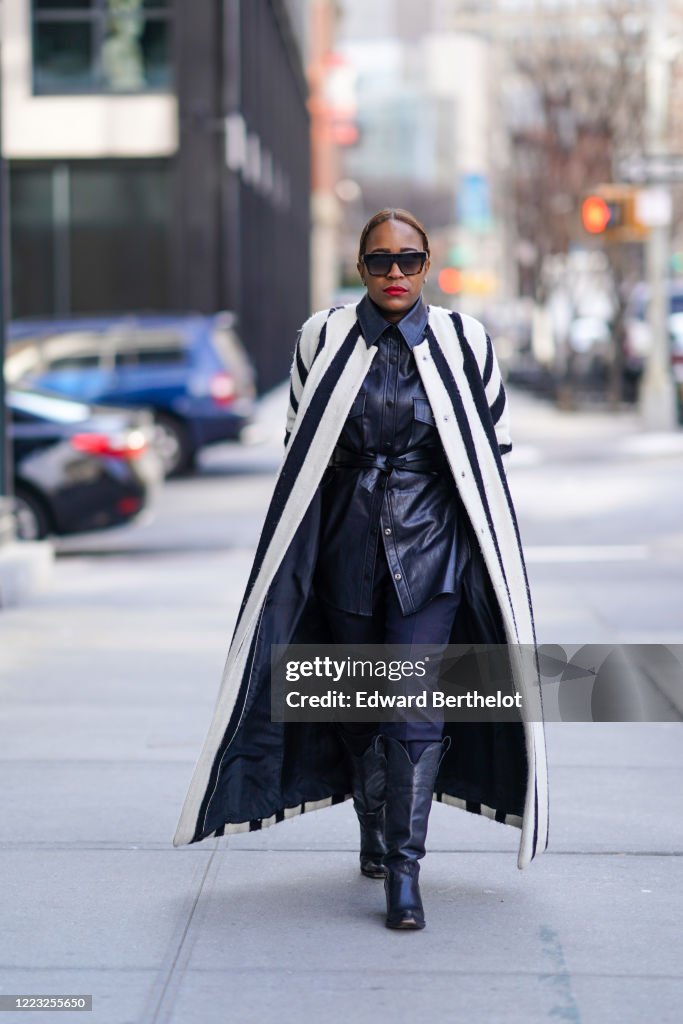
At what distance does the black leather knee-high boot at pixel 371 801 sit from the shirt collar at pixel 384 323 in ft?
3.64

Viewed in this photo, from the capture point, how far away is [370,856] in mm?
5426

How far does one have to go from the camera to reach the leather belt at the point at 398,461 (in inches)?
198

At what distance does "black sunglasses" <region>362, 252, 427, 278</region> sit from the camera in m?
4.97

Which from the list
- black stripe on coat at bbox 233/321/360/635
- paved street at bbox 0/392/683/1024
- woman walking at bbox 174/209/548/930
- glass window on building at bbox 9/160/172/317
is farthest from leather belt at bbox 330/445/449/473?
glass window on building at bbox 9/160/172/317

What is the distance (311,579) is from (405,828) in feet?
2.37

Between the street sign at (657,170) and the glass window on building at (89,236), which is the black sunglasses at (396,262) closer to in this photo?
the street sign at (657,170)

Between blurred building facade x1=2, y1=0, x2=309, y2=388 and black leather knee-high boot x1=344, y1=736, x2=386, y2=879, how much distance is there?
84.2 ft

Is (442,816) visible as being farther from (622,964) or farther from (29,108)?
(29,108)

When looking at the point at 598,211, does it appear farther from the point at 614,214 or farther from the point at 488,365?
the point at 488,365

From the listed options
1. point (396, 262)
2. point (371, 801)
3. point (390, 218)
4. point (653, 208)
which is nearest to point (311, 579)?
point (371, 801)

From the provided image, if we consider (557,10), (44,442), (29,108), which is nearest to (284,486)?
(44,442)

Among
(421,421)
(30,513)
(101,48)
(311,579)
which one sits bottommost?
(30,513)

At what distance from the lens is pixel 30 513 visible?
13.6m

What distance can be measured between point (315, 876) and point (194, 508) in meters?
12.4
